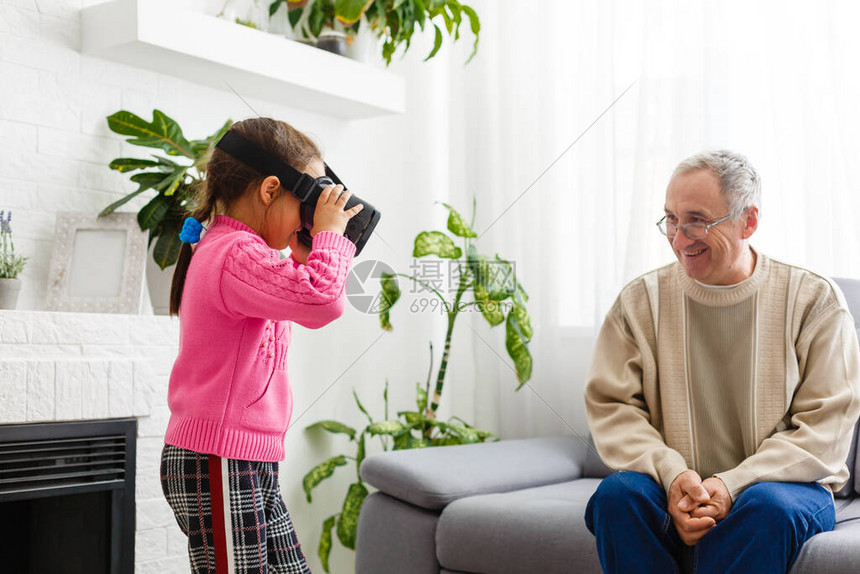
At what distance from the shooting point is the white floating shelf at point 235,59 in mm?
2084

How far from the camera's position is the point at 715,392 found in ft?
5.47

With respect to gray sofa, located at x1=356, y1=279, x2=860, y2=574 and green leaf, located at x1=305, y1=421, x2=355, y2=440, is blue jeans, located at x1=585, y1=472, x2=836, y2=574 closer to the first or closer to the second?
gray sofa, located at x1=356, y1=279, x2=860, y2=574

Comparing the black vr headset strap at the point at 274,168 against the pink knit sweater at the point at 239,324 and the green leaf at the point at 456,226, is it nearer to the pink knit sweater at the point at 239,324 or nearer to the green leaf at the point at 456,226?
the pink knit sweater at the point at 239,324

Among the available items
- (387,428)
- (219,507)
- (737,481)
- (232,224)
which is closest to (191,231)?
(232,224)

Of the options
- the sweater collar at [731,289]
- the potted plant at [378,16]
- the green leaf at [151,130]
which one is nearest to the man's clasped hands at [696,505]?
the sweater collar at [731,289]

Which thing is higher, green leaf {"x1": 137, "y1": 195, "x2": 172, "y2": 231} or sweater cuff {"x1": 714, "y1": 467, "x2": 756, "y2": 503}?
green leaf {"x1": 137, "y1": 195, "x2": 172, "y2": 231}

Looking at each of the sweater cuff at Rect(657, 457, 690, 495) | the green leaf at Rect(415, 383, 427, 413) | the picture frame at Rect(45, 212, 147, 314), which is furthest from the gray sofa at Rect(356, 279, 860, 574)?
the picture frame at Rect(45, 212, 147, 314)

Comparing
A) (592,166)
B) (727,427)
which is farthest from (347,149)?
(727,427)

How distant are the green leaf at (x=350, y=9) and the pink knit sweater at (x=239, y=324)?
4.44 feet

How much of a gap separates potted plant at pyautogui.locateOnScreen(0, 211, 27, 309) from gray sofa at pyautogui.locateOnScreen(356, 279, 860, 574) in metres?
0.89

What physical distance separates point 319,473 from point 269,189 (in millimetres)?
1410

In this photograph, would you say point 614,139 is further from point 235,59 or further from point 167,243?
point 167,243

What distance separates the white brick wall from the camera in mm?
1854

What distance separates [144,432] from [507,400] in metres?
1.15
